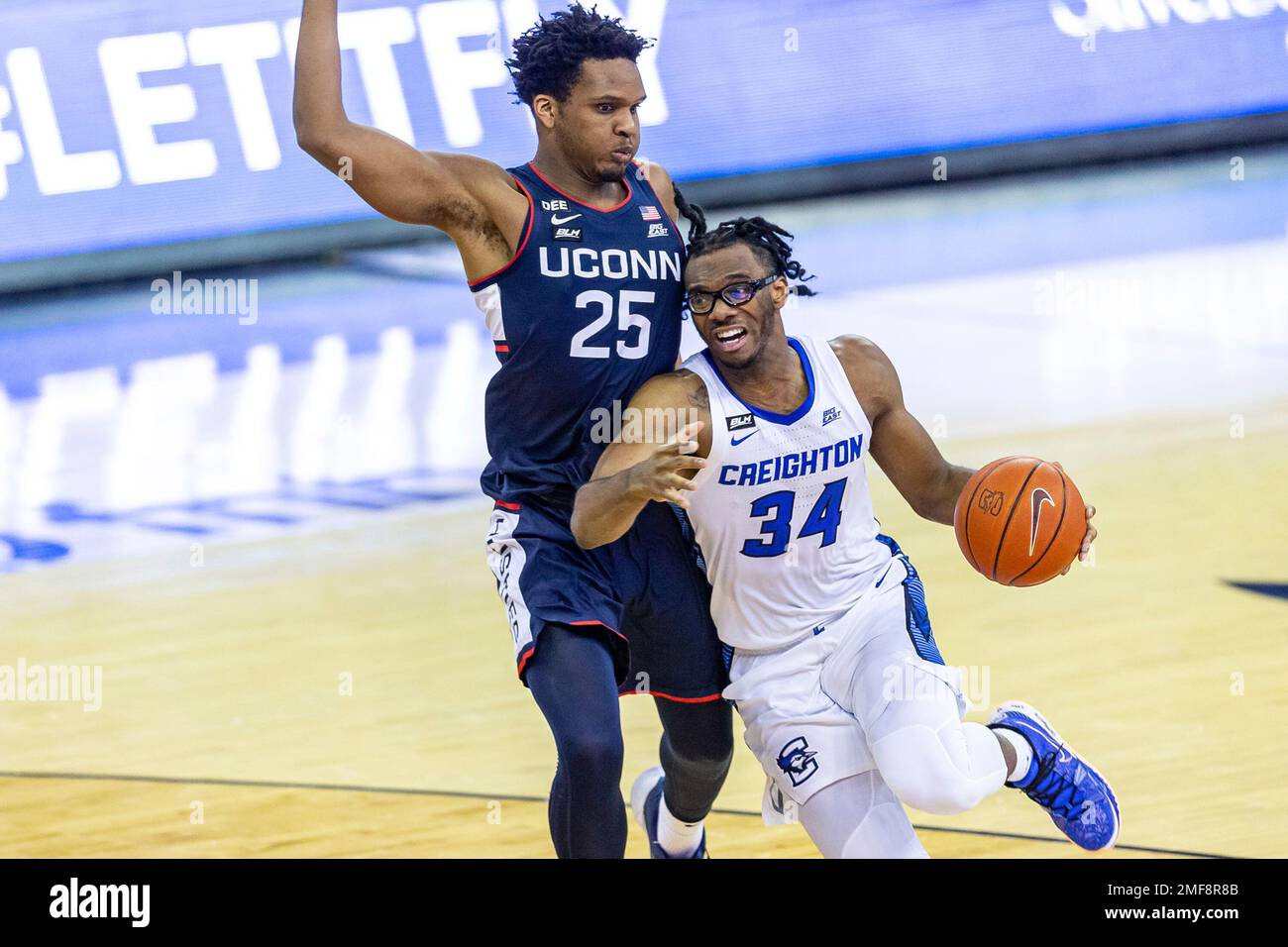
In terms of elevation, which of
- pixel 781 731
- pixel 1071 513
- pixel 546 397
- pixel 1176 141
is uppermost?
pixel 546 397

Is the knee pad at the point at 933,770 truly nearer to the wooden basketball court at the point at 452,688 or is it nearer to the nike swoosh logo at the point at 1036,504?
the nike swoosh logo at the point at 1036,504

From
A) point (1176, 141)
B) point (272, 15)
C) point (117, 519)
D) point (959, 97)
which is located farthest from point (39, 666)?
point (1176, 141)

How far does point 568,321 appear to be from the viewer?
15.6ft

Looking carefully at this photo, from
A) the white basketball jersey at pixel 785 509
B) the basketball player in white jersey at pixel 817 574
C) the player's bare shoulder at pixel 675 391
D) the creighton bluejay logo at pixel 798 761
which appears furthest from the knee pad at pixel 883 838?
the player's bare shoulder at pixel 675 391

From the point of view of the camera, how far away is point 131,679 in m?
7.25

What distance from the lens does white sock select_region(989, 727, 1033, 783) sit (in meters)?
4.71

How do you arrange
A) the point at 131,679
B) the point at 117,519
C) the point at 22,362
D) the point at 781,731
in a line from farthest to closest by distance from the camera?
the point at 22,362 < the point at 117,519 < the point at 131,679 < the point at 781,731

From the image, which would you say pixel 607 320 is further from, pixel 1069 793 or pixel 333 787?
pixel 333 787

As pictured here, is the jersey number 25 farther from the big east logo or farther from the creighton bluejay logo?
the creighton bluejay logo

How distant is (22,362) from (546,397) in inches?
366

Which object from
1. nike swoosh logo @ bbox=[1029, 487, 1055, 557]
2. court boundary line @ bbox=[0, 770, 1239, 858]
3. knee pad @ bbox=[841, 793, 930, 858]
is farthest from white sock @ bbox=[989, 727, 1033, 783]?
Result: court boundary line @ bbox=[0, 770, 1239, 858]

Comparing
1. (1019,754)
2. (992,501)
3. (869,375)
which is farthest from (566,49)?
(1019,754)

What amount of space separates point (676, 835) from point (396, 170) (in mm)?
2084
